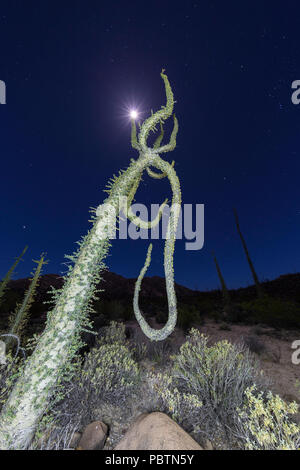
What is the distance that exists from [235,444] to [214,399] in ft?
1.59

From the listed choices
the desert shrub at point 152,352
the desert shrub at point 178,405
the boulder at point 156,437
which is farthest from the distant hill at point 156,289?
the boulder at point 156,437

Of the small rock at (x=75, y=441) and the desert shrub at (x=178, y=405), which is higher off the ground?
the desert shrub at (x=178, y=405)

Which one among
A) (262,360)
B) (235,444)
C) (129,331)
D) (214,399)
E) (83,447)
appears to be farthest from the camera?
(129,331)

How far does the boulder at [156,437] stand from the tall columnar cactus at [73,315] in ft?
2.92

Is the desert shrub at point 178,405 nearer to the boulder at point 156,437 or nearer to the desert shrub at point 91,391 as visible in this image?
the boulder at point 156,437

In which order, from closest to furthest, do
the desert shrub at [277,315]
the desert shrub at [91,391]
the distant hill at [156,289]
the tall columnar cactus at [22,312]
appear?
the desert shrub at [91,391]
the tall columnar cactus at [22,312]
the desert shrub at [277,315]
the distant hill at [156,289]

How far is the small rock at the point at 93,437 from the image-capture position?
7.14ft

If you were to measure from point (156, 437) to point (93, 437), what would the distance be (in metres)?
0.96

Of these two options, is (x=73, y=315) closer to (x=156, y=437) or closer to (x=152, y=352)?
(x=156, y=437)

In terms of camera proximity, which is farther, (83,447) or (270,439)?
(83,447)

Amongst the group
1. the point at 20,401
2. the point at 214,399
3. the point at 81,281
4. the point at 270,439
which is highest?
the point at 81,281
